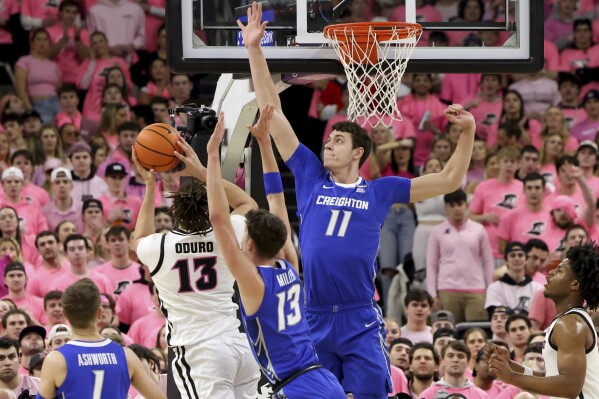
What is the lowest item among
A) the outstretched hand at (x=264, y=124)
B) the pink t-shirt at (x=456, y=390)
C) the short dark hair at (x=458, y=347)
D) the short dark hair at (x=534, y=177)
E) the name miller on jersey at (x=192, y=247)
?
the pink t-shirt at (x=456, y=390)

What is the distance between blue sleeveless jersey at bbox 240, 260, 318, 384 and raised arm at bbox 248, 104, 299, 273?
16.4 inches

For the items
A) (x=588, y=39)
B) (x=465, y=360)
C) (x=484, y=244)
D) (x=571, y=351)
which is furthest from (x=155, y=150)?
(x=588, y=39)

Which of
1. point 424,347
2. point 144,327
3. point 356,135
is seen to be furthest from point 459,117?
point 144,327

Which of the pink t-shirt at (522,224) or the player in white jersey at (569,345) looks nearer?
the player in white jersey at (569,345)

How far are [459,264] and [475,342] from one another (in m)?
1.72

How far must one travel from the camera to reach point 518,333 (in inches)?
460

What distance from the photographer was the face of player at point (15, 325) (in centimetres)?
1106

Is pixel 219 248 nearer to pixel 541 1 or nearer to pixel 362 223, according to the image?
pixel 362 223

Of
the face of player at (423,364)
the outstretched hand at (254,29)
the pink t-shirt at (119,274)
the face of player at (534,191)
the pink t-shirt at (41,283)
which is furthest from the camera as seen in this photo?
the face of player at (534,191)

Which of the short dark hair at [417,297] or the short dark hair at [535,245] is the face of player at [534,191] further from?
the short dark hair at [417,297]

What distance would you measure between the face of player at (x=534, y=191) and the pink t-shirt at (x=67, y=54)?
5741mm

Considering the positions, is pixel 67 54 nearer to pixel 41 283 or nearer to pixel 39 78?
pixel 39 78

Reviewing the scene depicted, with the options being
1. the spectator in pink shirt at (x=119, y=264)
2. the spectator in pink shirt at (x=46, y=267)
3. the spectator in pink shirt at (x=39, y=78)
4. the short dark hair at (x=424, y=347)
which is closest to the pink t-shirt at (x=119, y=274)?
the spectator in pink shirt at (x=119, y=264)

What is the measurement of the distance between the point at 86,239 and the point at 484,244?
3.98 m
